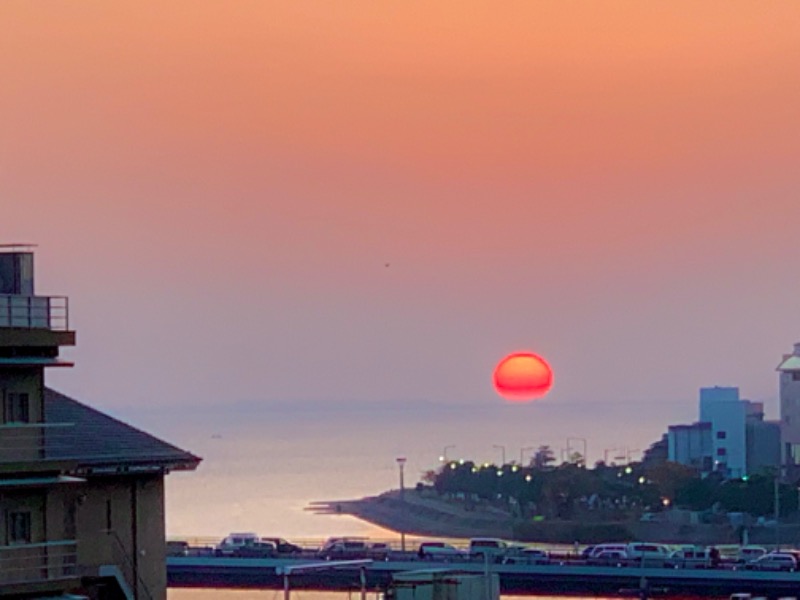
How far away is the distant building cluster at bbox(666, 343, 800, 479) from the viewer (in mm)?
150175

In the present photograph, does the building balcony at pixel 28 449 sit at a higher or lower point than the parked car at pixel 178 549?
higher

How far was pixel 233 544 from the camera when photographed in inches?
3563

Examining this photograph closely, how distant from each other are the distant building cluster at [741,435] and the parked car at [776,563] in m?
68.7

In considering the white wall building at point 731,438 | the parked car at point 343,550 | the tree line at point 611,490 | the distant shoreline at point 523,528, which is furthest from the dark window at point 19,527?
the white wall building at point 731,438

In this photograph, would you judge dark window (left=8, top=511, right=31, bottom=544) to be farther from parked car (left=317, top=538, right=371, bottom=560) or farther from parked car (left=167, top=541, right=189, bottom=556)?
parked car (left=317, top=538, right=371, bottom=560)

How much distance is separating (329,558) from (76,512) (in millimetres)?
54893

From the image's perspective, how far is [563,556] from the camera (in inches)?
3024

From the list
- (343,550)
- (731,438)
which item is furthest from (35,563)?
(731,438)

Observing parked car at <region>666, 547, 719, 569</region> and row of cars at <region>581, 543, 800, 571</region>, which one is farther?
row of cars at <region>581, 543, 800, 571</region>

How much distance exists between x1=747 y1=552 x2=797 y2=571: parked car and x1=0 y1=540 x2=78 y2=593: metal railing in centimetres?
5004

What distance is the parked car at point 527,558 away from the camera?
243 feet

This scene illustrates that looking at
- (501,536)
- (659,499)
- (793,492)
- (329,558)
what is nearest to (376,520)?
(501,536)

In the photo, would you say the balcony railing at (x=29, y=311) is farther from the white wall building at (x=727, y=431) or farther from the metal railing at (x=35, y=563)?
the white wall building at (x=727, y=431)

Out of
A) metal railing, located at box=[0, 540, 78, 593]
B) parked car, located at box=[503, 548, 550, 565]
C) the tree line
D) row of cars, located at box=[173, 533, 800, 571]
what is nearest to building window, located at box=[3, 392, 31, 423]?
metal railing, located at box=[0, 540, 78, 593]
